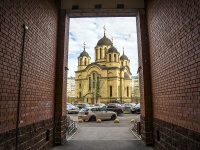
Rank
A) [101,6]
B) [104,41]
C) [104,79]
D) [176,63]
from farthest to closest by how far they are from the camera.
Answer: [104,41] < [104,79] < [101,6] < [176,63]

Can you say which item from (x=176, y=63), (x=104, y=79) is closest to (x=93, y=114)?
(x=176, y=63)

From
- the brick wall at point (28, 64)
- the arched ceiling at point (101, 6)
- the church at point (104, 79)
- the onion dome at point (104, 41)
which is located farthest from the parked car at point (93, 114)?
the onion dome at point (104, 41)

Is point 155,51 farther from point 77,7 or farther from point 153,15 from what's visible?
point 77,7

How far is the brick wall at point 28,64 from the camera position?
10.9ft

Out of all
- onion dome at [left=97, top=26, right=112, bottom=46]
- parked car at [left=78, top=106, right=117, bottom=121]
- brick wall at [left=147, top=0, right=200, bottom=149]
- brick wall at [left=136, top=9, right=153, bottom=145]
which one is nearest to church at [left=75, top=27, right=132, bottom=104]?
onion dome at [left=97, top=26, right=112, bottom=46]

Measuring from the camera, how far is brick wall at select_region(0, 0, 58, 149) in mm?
3322

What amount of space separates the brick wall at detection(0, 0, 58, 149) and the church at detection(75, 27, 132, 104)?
40361 millimetres

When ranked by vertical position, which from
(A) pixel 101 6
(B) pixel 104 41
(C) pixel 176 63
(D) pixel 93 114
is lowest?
(D) pixel 93 114

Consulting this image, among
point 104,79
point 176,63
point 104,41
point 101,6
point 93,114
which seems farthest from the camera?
point 104,41

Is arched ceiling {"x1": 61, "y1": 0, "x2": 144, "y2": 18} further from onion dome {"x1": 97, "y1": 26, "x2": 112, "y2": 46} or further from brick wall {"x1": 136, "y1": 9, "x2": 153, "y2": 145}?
onion dome {"x1": 97, "y1": 26, "x2": 112, "y2": 46}

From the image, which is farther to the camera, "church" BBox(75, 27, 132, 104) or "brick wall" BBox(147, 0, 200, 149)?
"church" BBox(75, 27, 132, 104)

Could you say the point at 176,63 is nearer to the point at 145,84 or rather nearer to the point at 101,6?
the point at 145,84

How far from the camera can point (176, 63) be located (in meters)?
4.12

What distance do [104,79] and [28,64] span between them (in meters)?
43.9
